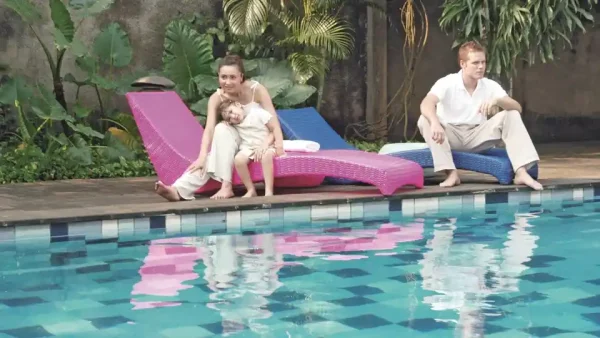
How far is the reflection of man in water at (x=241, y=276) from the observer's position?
492cm

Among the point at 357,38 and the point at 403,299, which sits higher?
the point at 357,38

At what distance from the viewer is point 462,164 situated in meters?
9.06

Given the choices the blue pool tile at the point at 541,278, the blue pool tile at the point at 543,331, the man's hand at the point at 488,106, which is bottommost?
the blue pool tile at the point at 543,331

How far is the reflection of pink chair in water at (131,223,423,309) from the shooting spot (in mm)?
5781

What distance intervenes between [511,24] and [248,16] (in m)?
2.89

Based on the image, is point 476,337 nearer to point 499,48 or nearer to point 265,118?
point 265,118

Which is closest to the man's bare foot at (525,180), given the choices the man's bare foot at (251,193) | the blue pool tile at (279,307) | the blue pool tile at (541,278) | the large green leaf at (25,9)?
the man's bare foot at (251,193)

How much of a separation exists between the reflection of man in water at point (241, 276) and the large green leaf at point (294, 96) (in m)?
4.74

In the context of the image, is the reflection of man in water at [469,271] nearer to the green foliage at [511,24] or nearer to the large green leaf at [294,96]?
the green foliage at [511,24]

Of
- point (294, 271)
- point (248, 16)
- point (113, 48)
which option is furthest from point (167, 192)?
point (248, 16)

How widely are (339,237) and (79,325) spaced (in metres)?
2.82

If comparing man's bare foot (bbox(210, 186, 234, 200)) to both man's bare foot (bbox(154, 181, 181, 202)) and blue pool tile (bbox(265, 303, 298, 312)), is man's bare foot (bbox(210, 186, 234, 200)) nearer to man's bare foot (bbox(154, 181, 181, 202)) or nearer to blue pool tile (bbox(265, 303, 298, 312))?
man's bare foot (bbox(154, 181, 181, 202))

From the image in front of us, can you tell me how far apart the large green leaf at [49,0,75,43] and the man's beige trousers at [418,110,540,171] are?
13.9 feet

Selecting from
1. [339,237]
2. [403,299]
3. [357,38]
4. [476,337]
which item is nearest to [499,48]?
[357,38]
